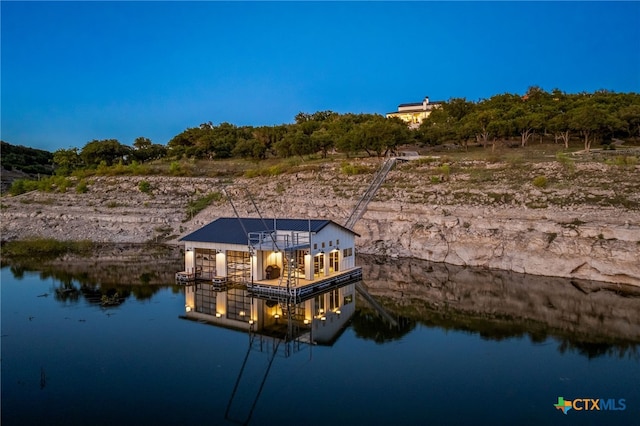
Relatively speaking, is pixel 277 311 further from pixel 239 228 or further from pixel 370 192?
pixel 370 192

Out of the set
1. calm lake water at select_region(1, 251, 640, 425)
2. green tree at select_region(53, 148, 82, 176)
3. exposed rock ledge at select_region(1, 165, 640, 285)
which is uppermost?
green tree at select_region(53, 148, 82, 176)

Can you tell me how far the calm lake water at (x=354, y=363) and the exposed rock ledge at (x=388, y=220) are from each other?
410cm

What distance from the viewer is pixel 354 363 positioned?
→ 18.3 meters

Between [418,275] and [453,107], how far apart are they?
200ft

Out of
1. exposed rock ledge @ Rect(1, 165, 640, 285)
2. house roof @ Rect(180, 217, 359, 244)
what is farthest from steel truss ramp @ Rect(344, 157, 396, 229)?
house roof @ Rect(180, 217, 359, 244)

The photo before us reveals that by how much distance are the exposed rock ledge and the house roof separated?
10.2 m

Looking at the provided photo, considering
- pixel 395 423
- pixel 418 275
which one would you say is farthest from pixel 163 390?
pixel 418 275

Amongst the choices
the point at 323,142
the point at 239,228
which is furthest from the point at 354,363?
the point at 323,142

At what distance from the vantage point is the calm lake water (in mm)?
14500

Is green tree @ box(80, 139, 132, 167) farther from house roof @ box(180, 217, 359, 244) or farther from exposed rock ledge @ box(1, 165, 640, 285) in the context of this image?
house roof @ box(180, 217, 359, 244)

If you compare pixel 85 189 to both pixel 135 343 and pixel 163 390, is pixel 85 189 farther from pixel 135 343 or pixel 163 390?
pixel 163 390

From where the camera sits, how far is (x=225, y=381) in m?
16.6

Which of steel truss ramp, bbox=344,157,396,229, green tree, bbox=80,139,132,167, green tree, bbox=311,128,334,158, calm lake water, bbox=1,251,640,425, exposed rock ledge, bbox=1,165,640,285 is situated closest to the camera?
calm lake water, bbox=1,251,640,425

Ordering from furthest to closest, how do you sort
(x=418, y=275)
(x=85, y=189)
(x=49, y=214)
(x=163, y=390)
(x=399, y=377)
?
(x=85, y=189) → (x=49, y=214) → (x=418, y=275) → (x=399, y=377) → (x=163, y=390)
